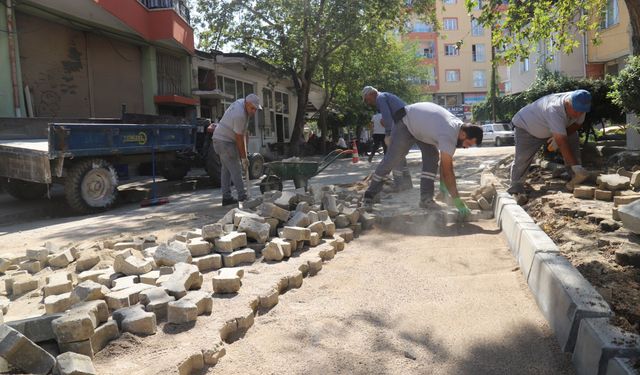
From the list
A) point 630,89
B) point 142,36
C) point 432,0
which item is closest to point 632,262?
point 630,89

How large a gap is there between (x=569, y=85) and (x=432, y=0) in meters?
10.3

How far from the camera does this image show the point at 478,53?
48969 mm

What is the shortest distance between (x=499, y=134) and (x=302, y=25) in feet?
51.9

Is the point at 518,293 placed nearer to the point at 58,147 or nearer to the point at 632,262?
the point at 632,262

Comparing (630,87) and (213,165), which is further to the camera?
(213,165)

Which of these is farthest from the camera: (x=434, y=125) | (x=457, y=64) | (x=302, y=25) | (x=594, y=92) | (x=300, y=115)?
(x=457, y=64)

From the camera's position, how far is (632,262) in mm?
3398

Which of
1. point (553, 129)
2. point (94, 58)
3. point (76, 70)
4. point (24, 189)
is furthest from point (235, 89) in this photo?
point (553, 129)

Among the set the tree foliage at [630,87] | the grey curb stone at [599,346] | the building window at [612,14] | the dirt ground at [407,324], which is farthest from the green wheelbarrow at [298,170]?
the building window at [612,14]

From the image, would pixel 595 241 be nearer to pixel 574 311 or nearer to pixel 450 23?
pixel 574 311

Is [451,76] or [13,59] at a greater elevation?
[451,76]

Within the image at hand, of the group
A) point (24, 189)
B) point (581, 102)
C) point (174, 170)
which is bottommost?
point (24, 189)

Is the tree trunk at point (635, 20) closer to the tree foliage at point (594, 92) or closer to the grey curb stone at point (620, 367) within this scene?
the tree foliage at point (594, 92)

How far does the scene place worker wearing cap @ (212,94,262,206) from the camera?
24.2 ft
